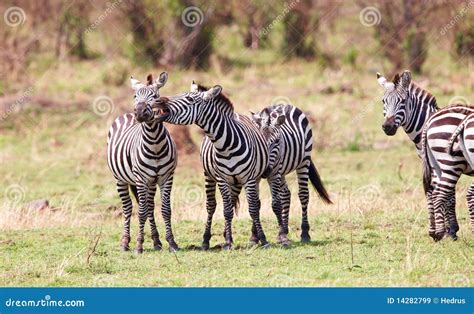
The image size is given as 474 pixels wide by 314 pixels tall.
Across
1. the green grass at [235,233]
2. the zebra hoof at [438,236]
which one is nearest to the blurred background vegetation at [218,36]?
the green grass at [235,233]

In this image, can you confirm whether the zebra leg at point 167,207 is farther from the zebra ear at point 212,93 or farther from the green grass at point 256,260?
the zebra ear at point 212,93

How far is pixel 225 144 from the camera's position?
984 cm

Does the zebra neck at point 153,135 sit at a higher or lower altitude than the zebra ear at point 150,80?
lower

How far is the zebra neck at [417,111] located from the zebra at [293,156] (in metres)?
1.12

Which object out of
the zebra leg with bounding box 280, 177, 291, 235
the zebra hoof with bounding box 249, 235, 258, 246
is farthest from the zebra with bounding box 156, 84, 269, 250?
the zebra leg with bounding box 280, 177, 291, 235

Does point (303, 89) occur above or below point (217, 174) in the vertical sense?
above

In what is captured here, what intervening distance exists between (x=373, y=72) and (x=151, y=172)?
51.0 feet

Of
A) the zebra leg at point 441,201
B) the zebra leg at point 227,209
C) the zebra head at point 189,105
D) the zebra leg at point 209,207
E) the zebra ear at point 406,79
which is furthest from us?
the zebra ear at point 406,79

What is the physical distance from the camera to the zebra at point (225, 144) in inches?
379

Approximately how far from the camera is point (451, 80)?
76.1ft

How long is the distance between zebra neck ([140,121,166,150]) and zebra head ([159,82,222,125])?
0.33m
